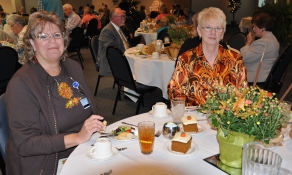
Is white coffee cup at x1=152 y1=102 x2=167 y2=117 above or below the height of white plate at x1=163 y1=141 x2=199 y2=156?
above

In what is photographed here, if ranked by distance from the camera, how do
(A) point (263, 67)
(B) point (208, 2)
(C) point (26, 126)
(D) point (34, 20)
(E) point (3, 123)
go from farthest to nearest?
(B) point (208, 2)
(A) point (263, 67)
(D) point (34, 20)
(E) point (3, 123)
(C) point (26, 126)

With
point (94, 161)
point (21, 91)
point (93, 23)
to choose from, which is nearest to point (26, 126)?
point (21, 91)

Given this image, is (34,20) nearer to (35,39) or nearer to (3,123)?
(35,39)

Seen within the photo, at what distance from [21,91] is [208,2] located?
16841 mm

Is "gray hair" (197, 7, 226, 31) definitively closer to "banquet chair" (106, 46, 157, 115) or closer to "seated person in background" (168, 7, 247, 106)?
"seated person in background" (168, 7, 247, 106)

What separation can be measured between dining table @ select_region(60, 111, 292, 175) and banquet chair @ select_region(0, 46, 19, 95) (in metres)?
2.87

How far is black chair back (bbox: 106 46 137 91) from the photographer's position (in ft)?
11.5

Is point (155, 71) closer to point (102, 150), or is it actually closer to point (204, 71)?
point (204, 71)

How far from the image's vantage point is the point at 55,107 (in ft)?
5.38

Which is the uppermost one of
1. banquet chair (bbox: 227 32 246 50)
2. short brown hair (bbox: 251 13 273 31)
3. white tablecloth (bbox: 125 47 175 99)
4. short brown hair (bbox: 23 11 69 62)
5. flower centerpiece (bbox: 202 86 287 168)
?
short brown hair (bbox: 23 11 69 62)

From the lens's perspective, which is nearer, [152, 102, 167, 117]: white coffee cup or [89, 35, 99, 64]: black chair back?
[152, 102, 167, 117]: white coffee cup

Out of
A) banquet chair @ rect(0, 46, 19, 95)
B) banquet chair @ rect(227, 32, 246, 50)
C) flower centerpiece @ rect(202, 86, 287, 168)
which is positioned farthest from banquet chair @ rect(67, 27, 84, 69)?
flower centerpiece @ rect(202, 86, 287, 168)

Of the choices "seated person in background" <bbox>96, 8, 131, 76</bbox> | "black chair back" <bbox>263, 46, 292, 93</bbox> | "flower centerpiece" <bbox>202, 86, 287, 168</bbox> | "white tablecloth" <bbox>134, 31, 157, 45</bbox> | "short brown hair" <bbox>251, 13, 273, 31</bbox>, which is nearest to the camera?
"flower centerpiece" <bbox>202, 86, 287, 168</bbox>

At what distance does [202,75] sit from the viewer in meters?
2.24
